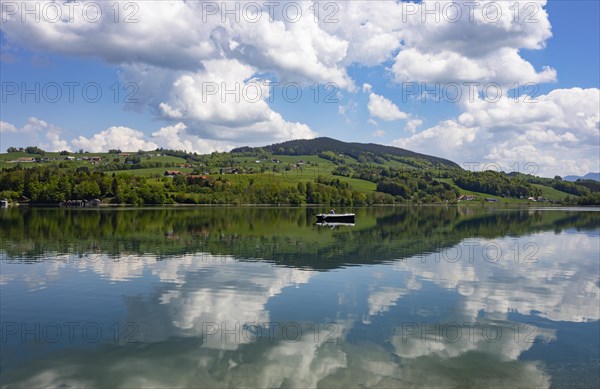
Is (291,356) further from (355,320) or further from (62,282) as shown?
(62,282)

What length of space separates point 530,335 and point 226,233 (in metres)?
66.1

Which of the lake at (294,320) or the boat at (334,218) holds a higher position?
the boat at (334,218)

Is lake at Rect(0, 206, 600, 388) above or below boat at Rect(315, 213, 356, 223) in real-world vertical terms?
below

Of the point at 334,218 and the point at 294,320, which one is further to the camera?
the point at 334,218

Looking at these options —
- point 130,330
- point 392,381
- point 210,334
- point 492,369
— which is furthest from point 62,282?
point 492,369

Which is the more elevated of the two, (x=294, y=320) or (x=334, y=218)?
(x=334, y=218)

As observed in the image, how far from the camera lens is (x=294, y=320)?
29203mm

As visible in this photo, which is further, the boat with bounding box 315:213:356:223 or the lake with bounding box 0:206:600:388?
the boat with bounding box 315:213:356:223

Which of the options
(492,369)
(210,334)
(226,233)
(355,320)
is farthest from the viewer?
(226,233)

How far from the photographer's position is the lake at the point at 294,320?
2100 cm

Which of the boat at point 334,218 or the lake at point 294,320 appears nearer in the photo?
the lake at point 294,320

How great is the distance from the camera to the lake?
21.0 m

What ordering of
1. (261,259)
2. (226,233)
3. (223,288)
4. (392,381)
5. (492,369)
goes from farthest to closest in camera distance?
(226,233), (261,259), (223,288), (492,369), (392,381)

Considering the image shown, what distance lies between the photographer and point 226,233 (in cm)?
8762
